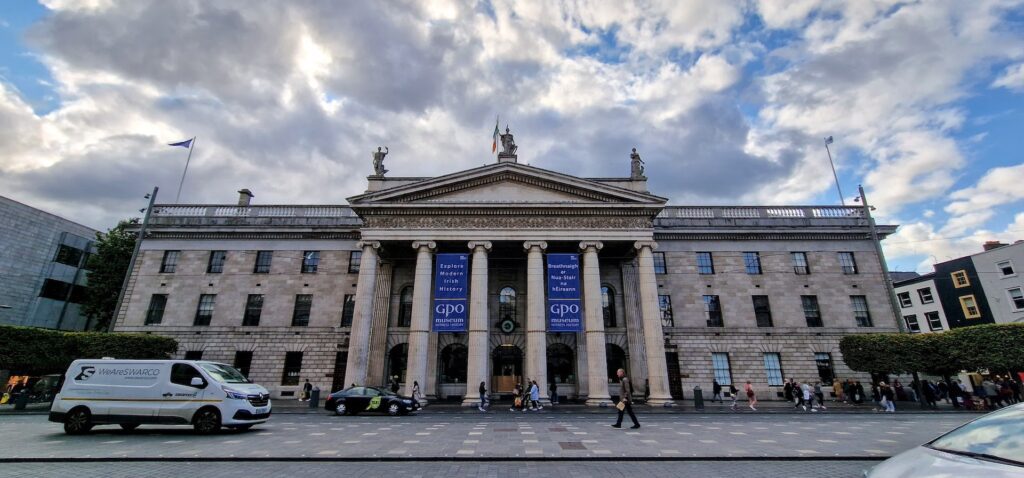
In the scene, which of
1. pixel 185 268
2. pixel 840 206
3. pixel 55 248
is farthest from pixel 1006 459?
pixel 55 248

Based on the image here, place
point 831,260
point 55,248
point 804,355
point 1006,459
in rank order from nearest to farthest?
1. point 1006,459
2. point 804,355
3. point 831,260
4. point 55,248

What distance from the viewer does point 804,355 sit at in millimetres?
29047

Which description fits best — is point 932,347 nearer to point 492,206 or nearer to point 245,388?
point 492,206

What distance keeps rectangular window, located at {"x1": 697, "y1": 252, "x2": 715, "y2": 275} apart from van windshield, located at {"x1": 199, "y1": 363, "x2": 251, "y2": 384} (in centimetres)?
2788

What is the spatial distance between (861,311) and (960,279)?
18.4m

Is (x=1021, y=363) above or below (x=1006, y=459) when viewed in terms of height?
above

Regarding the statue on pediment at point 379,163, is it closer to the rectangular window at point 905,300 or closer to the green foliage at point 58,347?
the green foliage at point 58,347

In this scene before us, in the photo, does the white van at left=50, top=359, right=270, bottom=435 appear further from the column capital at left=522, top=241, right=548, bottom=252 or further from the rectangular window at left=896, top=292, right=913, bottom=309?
the rectangular window at left=896, top=292, right=913, bottom=309

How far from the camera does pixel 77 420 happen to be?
1260 cm

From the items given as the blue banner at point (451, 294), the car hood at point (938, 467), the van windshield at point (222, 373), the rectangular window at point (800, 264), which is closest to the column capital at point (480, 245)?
the blue banner at point (451, 294)

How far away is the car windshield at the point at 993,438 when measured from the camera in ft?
11.3

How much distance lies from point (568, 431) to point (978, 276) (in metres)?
44.8

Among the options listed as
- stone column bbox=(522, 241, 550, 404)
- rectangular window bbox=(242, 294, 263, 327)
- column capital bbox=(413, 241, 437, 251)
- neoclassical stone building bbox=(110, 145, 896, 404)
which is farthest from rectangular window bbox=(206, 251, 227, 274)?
stone column bbox=(522, 241, 550, 404)

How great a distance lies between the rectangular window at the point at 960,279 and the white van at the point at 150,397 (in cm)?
5410
